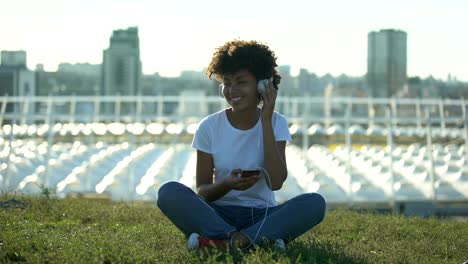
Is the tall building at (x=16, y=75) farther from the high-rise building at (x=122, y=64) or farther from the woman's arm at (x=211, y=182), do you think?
the woman's arm at (x=211, y=182)

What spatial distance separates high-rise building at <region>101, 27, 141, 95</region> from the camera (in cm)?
2352

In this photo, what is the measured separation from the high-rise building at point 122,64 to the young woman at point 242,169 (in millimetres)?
18716

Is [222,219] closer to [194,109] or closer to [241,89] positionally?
[241,89]

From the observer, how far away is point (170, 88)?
2811 centimetres

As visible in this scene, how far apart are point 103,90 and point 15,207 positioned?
1971 cm

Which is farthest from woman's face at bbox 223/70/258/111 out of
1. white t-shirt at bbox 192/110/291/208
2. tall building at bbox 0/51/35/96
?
tall building at bbox 0/51/35/96

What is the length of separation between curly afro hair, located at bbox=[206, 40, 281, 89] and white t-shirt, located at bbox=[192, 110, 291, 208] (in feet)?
0.83

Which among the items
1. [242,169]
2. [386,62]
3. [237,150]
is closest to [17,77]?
[386,62]

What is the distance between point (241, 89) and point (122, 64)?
20.4 metres

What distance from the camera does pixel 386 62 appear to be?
92.4 feet

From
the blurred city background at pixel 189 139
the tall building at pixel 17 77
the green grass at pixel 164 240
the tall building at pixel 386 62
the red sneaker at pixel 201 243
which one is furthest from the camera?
the tall building at pixel 386 62

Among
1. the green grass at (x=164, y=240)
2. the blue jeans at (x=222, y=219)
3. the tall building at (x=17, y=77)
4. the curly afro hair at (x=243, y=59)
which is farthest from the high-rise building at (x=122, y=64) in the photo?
the blue jeans at (x=222, y=219)

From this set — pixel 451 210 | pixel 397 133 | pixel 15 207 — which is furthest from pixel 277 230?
pixel 397 133

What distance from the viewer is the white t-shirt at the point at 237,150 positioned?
15.4ft
